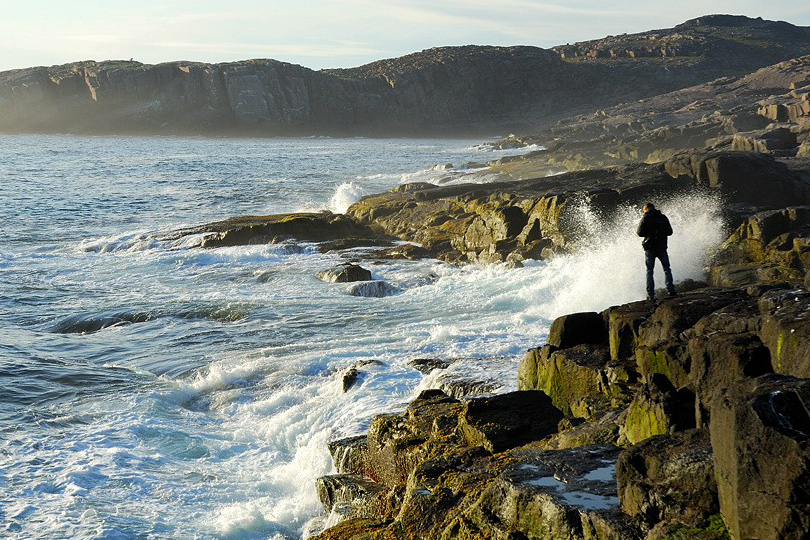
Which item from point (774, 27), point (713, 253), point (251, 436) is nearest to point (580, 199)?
point (713, 253)

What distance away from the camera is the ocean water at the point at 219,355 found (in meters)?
12.0

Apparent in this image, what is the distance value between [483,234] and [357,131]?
119782mm

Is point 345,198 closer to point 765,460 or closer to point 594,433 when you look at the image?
point 594,433

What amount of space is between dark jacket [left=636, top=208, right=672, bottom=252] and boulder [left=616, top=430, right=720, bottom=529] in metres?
8.55

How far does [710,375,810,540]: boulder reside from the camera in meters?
5.51

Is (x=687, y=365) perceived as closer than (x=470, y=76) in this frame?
Yes

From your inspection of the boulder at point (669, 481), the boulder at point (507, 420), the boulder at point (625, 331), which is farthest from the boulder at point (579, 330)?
the boulder at point (669, 481)

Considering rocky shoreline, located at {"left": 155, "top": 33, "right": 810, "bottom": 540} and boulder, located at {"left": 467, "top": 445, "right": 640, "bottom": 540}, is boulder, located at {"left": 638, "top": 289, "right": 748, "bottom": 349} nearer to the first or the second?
rocky shoreline, located at {"left": 155, "top": 33, "right": 810, "bottom": 540}

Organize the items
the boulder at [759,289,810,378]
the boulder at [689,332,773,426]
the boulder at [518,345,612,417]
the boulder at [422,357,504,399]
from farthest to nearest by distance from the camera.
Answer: the boulder at [422,357,504,399], the boulder at [518,345,612,417], the boulder at [689,332,773,426], the boulder at [759,289,810,378]

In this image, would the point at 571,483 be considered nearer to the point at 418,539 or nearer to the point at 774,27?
the point at 418,539

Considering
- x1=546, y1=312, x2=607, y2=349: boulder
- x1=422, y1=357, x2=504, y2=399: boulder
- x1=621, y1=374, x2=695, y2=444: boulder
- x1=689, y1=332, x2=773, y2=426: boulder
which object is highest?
x1=689, y1=332, x2=773, y2=426: boulder

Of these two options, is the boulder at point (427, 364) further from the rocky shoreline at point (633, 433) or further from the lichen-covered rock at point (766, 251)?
the lichen-covered rock at point (766, 251)

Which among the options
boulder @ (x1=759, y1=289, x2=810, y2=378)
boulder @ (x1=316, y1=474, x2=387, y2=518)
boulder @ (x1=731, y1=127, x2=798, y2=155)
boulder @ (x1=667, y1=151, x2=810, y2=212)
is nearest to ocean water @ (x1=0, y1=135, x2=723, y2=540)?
boulder @ (x1=316, y1=474, x2=387, y2=518)

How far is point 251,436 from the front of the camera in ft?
46.0
